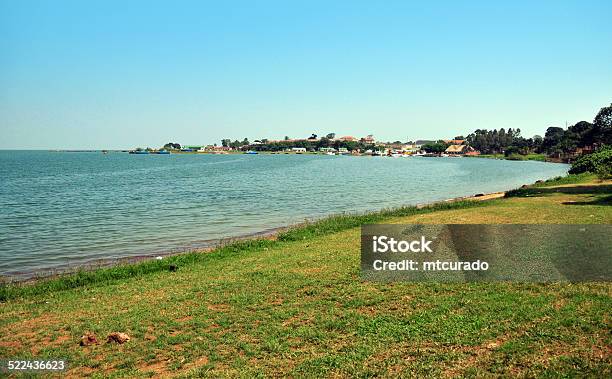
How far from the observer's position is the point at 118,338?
10.3 m

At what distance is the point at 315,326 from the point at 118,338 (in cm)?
482

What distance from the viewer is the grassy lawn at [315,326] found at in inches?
321

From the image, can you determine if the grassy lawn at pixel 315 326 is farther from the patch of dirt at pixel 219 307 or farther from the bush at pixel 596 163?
the bush at pixel 596 163

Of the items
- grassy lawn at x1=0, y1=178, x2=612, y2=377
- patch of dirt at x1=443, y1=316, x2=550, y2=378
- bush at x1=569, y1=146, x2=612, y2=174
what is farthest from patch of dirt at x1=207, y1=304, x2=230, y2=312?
bush at x1=569, y1=146, x2=612, y2=174

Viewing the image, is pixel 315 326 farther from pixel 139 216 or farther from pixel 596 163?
pixel 596 163

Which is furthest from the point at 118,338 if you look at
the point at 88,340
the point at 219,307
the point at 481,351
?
the point at 481,351

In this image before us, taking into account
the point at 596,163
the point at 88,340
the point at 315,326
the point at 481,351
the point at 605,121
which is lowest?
the point at 88,340

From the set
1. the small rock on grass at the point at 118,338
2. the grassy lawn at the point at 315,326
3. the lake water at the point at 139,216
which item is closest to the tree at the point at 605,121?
the lake water at the point at 139,216

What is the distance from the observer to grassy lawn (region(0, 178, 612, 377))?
8.16 meters

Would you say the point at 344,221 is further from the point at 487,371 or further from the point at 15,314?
the point at 487,371

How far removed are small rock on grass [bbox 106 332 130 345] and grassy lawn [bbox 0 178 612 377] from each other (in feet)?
0.59

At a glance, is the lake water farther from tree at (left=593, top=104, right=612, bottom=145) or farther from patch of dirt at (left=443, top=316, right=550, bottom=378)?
tree at (left=593, top=104, right=612, bottom=145)

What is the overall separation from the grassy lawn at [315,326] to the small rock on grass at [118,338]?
18 centimetres

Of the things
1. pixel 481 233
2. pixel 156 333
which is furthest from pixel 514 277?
pixel 156 333
